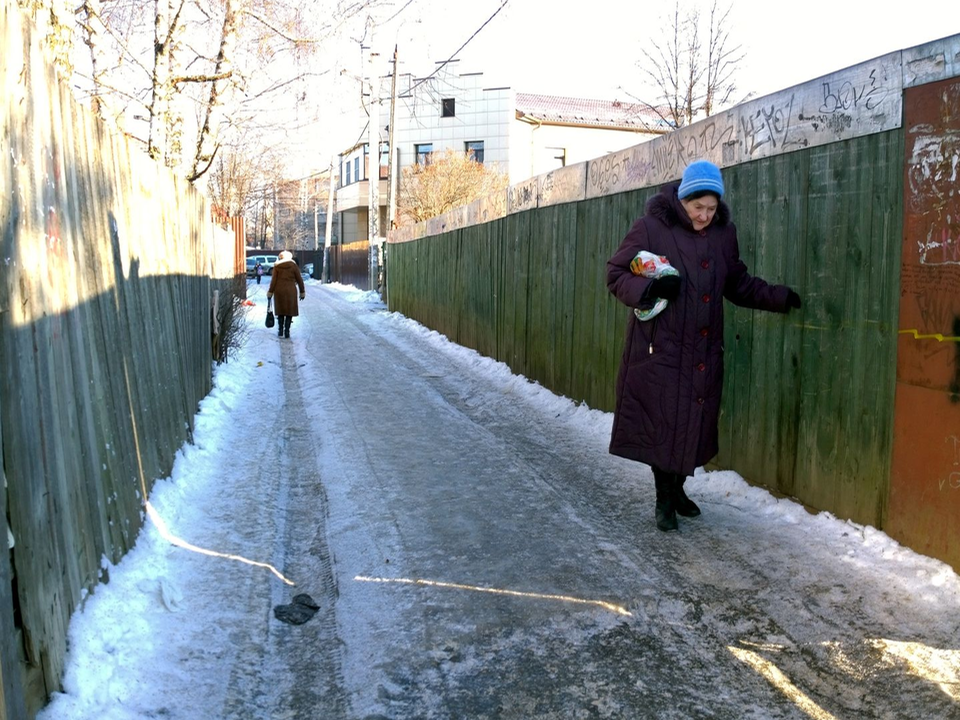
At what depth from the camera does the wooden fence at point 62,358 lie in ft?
8.36

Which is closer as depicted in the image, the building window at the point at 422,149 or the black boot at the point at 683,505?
the black boot at the point at 683,505

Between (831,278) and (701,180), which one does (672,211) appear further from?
(831,278)

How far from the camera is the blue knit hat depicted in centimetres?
429

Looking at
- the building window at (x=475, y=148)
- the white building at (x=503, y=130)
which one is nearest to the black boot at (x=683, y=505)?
the white building at (x=503, y=130)

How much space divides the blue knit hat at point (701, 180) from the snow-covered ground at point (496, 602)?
179cm

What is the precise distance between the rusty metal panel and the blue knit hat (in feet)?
2.79

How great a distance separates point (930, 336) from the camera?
3.88m

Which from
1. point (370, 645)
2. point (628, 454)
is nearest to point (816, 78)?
point (628, 454)

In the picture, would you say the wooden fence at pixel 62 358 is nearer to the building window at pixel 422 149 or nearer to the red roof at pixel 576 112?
the red roof at pixel 576 112

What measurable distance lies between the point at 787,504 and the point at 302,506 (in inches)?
114

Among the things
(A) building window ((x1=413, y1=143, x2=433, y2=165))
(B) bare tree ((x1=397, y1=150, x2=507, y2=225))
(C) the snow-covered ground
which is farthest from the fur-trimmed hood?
(A) building window ((x1=413, y1=143, x2=433, y2=165))

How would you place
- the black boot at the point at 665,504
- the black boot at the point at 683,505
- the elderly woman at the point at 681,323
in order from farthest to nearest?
1. the black boot at the point at 683,505
2. the black boot at the point at 665,504
3. the elderly woman at the point at 681,323

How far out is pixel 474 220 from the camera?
12805 mm

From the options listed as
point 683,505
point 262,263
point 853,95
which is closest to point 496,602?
point 683,505
